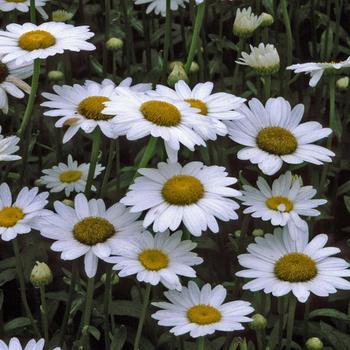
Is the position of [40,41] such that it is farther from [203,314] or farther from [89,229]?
[203,314]

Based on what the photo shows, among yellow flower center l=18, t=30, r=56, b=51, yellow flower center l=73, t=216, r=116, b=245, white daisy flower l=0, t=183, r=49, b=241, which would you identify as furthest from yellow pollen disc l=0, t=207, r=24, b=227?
yellow flower center l=18, t=30, r=56, b=51

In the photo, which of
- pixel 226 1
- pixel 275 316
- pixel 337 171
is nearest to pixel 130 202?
pixel 275 316

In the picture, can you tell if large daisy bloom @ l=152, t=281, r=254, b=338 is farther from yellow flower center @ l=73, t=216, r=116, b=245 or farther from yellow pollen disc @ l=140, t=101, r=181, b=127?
yellow pollen disc @ l=140, t=101, r=181, b=127

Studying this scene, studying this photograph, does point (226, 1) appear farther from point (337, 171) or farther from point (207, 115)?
point (207, 115)

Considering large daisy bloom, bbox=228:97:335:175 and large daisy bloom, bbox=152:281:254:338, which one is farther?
large daisy bloom, bbox=228:97:335:175

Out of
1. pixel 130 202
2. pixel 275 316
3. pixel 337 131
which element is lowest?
pixel 275 316

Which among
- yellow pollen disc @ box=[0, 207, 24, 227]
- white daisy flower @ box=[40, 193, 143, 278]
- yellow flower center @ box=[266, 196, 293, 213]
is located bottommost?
yellow pollen disc @ box=[0, 207, 24, 227]

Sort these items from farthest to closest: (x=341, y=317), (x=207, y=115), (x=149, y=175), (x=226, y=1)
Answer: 1. (x=226, y=1)
2. (x=341, y=317)
3. (x=207, y=115)
4. (x=149, y=175)

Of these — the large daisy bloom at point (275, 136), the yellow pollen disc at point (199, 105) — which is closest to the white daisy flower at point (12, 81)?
the yellow pollen disc at point (199, 105)

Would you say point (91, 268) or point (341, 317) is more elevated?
point (91, 268)
